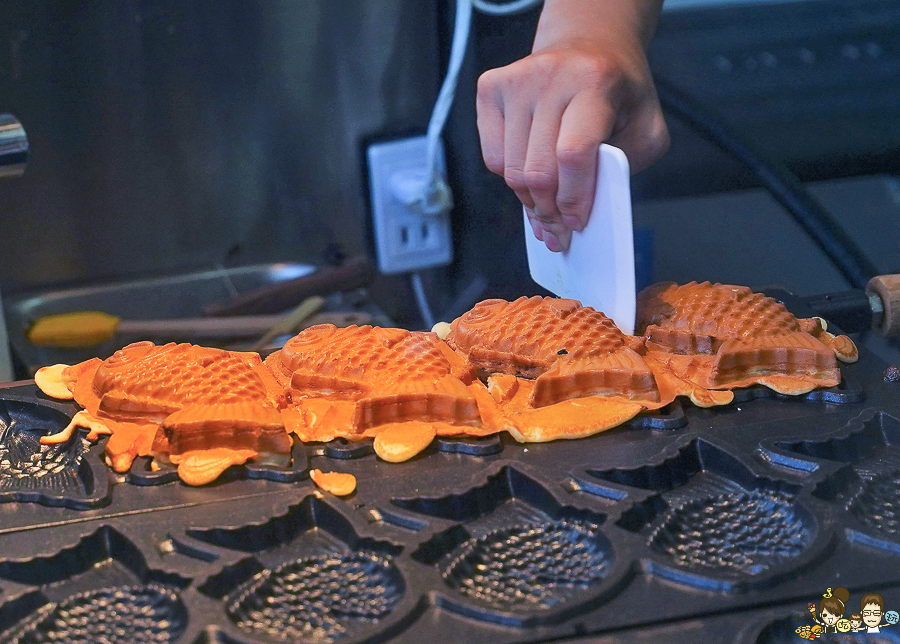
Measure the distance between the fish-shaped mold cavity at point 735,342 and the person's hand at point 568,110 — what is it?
155mm

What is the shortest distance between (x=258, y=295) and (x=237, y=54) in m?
0.47

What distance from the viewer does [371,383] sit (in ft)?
3.26

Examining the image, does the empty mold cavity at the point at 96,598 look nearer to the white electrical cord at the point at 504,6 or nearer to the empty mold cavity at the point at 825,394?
the empty mold cavity at the point at 825,394

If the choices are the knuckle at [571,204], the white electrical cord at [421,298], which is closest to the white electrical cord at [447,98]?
the white electrical cord at [421,298]

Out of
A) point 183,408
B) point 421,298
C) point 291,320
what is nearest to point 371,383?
point 183,408

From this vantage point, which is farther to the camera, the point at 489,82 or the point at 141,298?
the point at 141,298

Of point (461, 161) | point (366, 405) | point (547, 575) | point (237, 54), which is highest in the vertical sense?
point (237, 54)

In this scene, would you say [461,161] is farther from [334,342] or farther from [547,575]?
[547,575]

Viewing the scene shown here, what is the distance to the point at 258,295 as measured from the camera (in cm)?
178

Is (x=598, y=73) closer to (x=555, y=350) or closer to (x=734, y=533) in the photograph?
(x=555, y=350)

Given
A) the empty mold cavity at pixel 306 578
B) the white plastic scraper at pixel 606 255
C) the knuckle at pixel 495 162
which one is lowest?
the empty mold cavity at pixel 306 578

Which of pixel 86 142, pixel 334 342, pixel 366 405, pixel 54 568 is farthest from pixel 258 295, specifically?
pixel 54 568

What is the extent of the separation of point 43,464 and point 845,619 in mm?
727

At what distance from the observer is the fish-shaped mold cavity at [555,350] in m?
1.00
